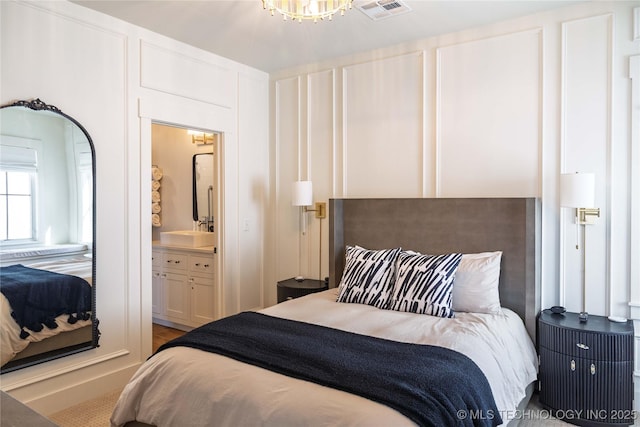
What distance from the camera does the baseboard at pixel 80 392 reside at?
2893 millimetres

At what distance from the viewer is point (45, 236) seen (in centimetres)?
291

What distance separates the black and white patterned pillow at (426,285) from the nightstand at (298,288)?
1.02 m

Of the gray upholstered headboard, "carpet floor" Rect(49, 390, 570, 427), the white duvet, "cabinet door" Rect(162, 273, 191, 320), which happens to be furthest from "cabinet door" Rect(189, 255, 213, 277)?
the white duvet

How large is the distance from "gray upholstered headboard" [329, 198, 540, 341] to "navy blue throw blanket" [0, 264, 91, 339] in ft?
6.52

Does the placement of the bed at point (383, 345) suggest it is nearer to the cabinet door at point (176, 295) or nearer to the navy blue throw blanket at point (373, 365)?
the navy blue throw blanket at point (373, 365)

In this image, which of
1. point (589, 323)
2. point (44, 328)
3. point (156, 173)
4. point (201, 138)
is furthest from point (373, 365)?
point (156, 173)

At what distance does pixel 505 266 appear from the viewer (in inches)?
124

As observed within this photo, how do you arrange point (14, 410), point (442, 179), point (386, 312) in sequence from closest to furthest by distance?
point (14, 410)
point (386, 312)
point (442, 179)

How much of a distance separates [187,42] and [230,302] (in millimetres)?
2413

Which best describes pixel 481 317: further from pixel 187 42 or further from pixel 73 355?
pixel 187 42

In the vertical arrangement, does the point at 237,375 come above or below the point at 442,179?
below

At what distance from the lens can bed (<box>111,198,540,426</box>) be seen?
1.75 meters

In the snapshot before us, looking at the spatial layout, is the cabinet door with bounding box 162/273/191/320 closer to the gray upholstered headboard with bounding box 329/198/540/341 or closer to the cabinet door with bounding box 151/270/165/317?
the cabinet door with bounding box 151/270/165/317

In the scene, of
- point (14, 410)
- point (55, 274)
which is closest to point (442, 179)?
point (55, 274)
